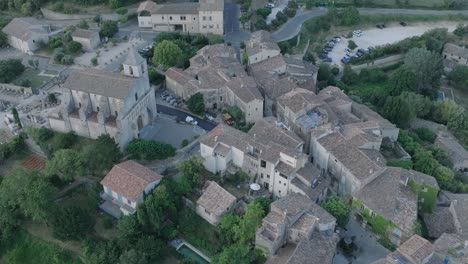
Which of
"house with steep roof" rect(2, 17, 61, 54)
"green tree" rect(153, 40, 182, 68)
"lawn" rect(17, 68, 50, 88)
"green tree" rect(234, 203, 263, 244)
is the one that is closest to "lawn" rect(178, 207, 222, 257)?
"green tree" rect(234, 203, 263, 244)

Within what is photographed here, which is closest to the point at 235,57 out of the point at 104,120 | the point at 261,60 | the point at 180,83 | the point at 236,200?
the point at 261,60

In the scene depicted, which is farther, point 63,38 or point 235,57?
point 63,38

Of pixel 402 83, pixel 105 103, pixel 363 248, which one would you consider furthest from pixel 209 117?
pixel 402 83

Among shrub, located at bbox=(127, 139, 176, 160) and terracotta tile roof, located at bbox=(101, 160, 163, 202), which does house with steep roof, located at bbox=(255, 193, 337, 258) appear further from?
shrub, located at bbox=(127, 139, 176, 160)

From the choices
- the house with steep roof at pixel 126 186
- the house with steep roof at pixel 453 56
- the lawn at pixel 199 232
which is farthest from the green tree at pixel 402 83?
the house with steep roof at pixel 126 186

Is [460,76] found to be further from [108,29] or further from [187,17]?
[108,29]

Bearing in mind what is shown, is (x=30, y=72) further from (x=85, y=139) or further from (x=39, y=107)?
(x=85, y=139)
